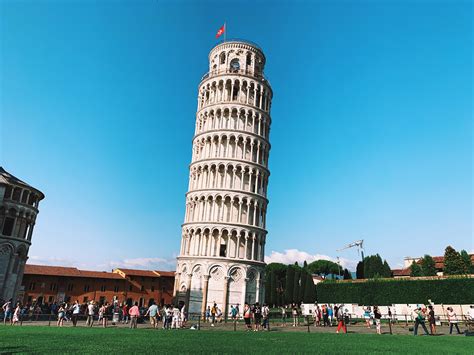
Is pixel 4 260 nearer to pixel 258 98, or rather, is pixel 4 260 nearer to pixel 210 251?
pixel 210 251

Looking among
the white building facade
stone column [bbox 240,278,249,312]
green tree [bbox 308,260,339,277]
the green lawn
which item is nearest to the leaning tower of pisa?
stone column [bbox 240,278,249,312]

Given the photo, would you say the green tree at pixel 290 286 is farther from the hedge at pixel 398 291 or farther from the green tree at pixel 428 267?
the hedge at pixel 398 291

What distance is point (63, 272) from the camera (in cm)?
6856

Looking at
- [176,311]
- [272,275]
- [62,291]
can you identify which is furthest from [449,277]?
[62,291]

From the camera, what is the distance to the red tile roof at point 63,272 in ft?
214

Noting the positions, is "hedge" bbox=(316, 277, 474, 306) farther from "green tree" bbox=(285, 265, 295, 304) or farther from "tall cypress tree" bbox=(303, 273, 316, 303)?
"green tree" bbox=(285, 265, 295, 304)

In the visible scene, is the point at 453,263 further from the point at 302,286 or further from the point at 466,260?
the point at 302,286

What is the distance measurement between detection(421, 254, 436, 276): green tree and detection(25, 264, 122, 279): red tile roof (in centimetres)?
5779

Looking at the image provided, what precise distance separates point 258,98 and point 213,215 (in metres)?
17.9

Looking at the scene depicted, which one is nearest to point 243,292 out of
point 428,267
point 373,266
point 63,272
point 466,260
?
point 373,266

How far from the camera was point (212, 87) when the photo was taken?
4978 centimetres

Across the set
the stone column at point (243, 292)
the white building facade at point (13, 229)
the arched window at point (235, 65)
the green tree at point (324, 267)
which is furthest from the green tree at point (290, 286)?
the white building facade at point (13, 229)

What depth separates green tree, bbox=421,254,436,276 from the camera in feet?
184

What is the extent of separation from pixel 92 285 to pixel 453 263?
6543cm
